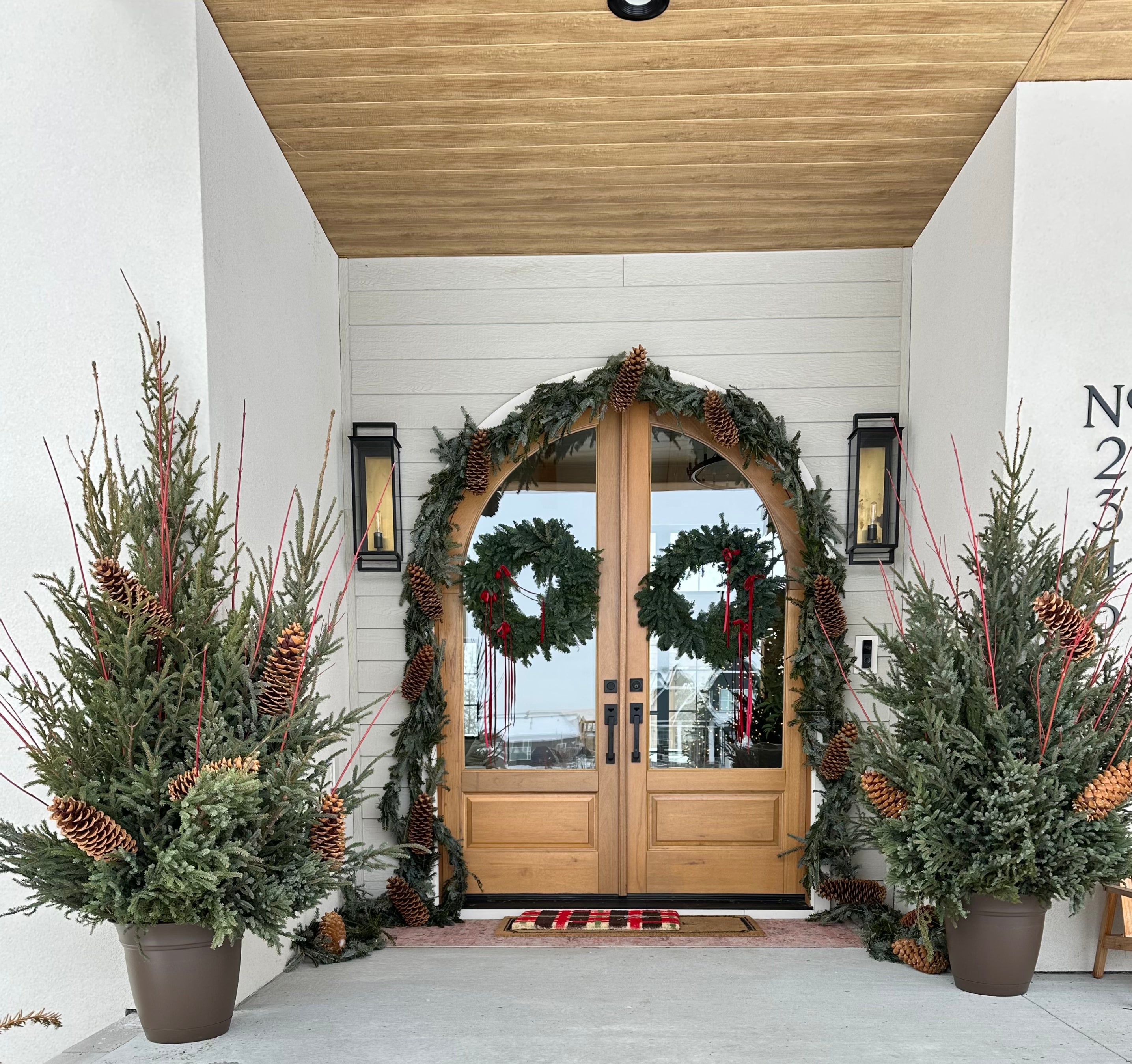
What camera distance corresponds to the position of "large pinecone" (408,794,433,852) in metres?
4.16

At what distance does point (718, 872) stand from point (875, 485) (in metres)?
1.94

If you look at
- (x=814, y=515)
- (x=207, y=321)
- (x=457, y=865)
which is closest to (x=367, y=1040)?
(x=457, y=865)

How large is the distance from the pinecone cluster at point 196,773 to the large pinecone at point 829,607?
8.82 ft

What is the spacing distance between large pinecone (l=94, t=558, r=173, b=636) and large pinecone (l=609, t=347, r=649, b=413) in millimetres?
2439

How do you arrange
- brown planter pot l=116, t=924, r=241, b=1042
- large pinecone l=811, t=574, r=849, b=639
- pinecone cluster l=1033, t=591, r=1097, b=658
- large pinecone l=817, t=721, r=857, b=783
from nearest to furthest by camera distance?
brown planter pot l=116, t=924, r=241, b=1042 < pinecone cluster l=1033, t=591, r=1097, b=658 < large pinecone l=817, t=721, r=857, b=783 < large pinecone l=811, t=574, r=849, b=639

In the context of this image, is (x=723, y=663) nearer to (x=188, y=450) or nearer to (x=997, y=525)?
(x=997, y=525)

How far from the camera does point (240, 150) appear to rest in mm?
3195

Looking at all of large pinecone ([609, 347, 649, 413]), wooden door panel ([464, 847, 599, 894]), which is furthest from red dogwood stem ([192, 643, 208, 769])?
large pinecone ([609, 347, 649, 413])

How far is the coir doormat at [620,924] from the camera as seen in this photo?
12.8 feet

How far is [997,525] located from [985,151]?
1529 mm

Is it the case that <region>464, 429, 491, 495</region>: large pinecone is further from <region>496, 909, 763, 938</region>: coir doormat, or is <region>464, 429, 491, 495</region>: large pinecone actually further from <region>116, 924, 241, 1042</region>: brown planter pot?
<region>116, 924, 241, 1042</region>: brown planter pot

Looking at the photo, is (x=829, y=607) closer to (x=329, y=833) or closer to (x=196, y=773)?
(x=329, y=833)

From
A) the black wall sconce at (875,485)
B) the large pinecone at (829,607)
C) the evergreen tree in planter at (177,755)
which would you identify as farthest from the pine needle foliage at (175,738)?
the black wall sconce at (875,485)

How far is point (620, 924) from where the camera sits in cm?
398
